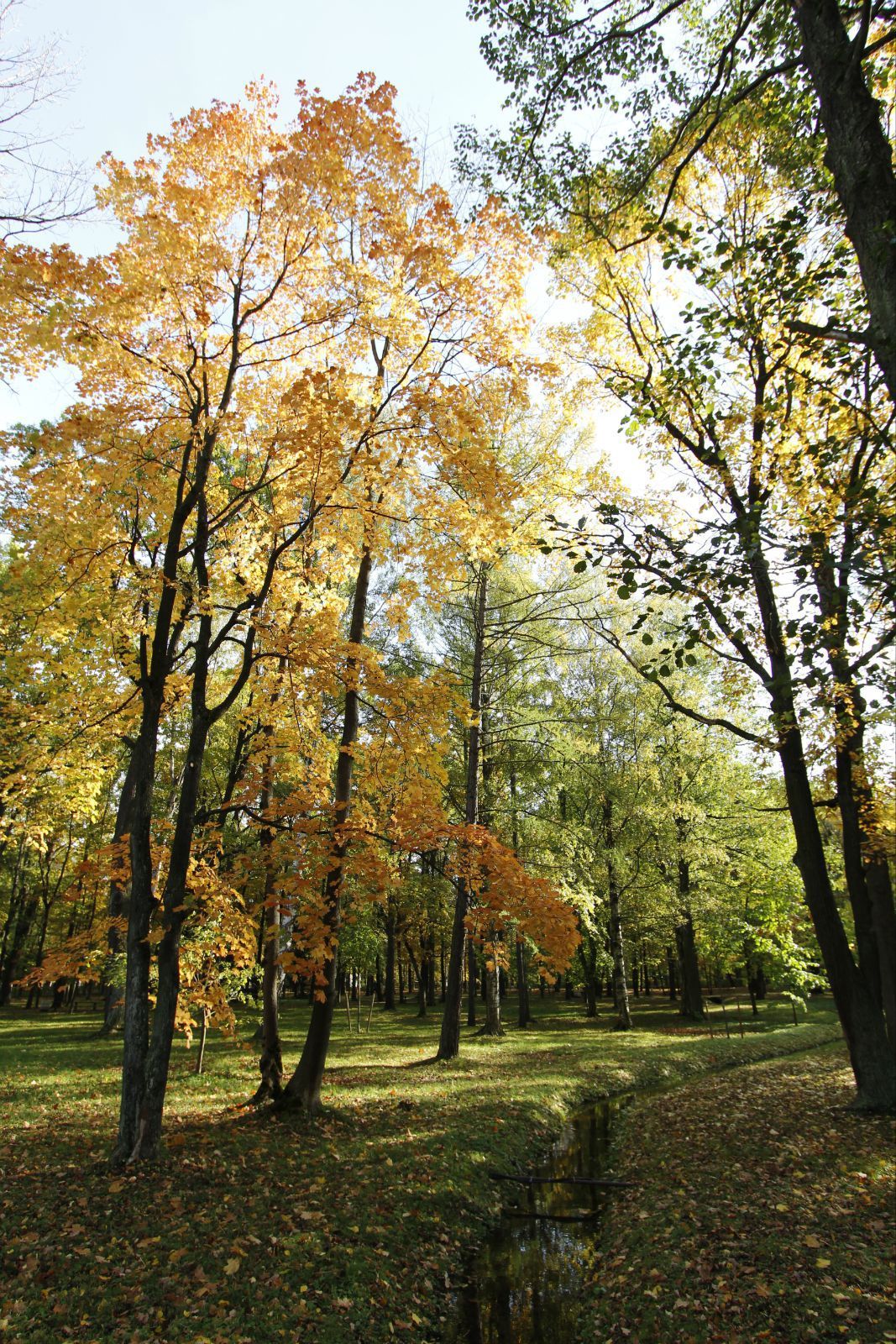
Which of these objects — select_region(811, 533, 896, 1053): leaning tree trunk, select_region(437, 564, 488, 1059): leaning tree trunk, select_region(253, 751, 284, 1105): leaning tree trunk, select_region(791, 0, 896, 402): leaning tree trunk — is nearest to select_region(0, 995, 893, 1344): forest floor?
select_region(253, 751, 284, 1105): leaning tree trunk

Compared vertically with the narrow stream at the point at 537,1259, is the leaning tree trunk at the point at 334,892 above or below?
above

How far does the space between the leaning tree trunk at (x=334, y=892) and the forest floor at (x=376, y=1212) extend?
43cm

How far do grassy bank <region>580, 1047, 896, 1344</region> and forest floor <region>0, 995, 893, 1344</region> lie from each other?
0.08 feet

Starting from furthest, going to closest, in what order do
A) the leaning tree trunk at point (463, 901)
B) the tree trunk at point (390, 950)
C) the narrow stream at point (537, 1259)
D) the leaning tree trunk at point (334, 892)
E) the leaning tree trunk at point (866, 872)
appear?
the tree trunk at point (390, 950) < the leaning tree trunk at point (463, 901) < the leaning tree trunk at point (866, 872) < the leaning tree trunk at point (334, 892) < the narrow stream at point (537, 1259)

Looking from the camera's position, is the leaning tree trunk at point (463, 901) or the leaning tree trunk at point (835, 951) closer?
the leaning tree trunk at point (835, 951)

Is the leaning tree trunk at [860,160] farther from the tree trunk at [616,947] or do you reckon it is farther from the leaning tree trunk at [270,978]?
the tree trunk at [616,947]

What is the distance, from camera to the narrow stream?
516 cm

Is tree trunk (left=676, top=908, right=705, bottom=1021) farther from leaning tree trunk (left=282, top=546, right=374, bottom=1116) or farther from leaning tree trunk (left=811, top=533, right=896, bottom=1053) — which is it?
leaning tree trunk (left=282, top=546, right=374, bottom=1116)

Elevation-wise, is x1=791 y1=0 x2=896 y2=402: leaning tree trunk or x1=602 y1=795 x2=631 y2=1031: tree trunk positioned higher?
x1=791 y1=0 x2=896 y2=402: leaning tree trunk

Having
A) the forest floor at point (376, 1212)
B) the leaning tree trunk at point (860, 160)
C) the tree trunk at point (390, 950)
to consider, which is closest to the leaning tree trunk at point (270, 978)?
the forest floor at point (376, 1212)

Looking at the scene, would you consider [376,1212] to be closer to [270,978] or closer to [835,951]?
[270,978]

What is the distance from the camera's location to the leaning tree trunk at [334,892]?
26.8ft

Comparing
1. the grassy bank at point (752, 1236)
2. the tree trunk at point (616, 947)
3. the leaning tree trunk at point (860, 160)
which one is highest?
A: the leaning tree trunk at point (860, 160)

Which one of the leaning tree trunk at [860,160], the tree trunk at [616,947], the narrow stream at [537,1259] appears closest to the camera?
the leaning tree trunk at [860,160]
